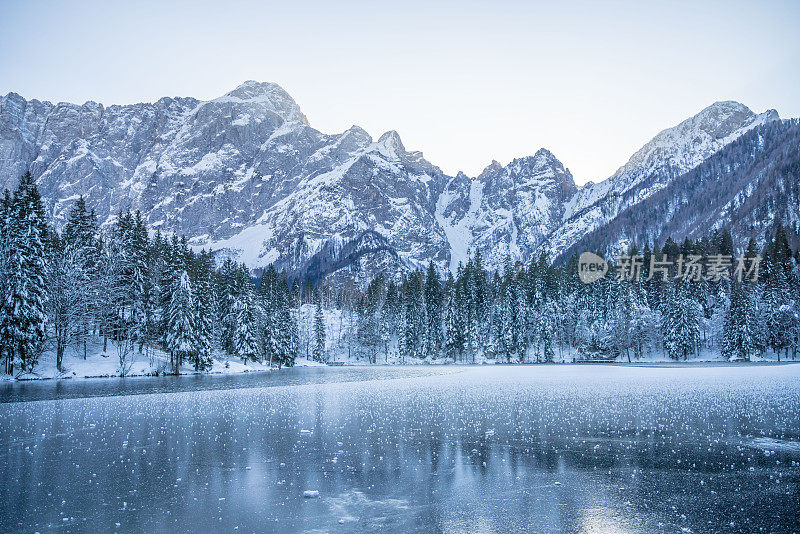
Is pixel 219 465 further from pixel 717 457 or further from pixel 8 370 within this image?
pixel 8 370

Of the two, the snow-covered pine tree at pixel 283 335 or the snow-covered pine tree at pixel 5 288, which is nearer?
the snow-covered pine tree at pixel 5 288

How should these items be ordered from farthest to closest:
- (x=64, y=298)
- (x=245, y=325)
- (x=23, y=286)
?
(x=245, y=325) → (x=64, y=298) → (x=23, y=286)

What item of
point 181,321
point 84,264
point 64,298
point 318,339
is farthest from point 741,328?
point 84,264

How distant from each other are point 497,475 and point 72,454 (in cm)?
1552

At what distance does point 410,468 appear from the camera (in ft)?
51.5

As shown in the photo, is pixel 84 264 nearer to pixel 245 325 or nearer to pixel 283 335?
pixel 245 325

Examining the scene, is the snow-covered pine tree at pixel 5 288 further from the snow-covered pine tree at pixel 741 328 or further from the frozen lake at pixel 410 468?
the snow-covered pine tree at pixel 741 328

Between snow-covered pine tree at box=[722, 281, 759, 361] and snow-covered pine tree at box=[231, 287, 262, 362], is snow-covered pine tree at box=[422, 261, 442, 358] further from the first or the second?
snow-covered pine tree at box=[722, 281, 759, 361]

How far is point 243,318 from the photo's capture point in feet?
272

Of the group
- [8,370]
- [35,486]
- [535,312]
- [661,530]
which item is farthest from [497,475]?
[535,312]

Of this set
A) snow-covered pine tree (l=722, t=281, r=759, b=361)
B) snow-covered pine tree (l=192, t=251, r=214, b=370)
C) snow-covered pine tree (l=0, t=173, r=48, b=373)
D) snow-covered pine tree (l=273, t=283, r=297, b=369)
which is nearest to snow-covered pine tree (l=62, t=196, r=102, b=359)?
snow-covered pine tree (l=0, t=173, r=48, b=373)

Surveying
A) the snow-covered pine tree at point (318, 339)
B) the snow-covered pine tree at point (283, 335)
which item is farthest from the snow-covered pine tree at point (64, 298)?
the snow-covered pine tree at point (318, 339)

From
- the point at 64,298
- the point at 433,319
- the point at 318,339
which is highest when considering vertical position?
the point at 64,298

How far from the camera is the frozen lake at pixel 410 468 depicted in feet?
36.4
